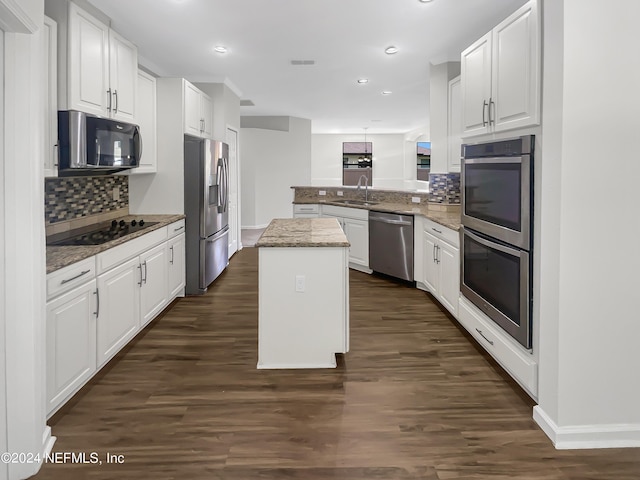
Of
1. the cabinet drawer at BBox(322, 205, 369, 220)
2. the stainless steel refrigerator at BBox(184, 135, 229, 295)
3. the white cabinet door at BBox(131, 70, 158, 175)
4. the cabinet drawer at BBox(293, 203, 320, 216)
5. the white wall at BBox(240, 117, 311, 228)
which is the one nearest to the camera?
the white cabinet door at BBox(131, 70, 158, 175)

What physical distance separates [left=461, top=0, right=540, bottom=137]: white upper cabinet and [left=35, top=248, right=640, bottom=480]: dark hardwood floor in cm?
152

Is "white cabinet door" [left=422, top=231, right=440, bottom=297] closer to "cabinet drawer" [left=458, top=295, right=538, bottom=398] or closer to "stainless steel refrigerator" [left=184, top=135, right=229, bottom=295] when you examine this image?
"cabinet drawer" [left=458, top=295, right=538, bottom=398]

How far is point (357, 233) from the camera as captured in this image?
260 inches

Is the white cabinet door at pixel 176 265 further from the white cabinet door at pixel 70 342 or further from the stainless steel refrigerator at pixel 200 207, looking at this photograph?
the white cabinet door at pixel 70 342

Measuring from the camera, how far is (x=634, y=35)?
2193 millimetres

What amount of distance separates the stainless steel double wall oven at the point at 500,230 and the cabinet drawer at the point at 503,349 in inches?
3.1

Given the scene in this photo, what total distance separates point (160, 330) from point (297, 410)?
1.87 metres

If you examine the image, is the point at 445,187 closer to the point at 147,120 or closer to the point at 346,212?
the point at 346,212

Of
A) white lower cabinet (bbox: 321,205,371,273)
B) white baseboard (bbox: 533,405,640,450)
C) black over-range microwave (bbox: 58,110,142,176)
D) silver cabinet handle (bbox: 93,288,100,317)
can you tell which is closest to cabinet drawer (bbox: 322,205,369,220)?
white lower cabinet (bbox: 321,205,371,273)

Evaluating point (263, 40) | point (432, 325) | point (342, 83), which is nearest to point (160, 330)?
point (432, 325)

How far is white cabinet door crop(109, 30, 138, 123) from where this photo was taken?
12.2ft

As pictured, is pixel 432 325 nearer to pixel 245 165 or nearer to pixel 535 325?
pixel 535 325

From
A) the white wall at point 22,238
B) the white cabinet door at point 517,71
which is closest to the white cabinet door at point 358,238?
the white cabinet door at point 517,71

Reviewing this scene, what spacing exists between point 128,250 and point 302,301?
1304 millimetres
